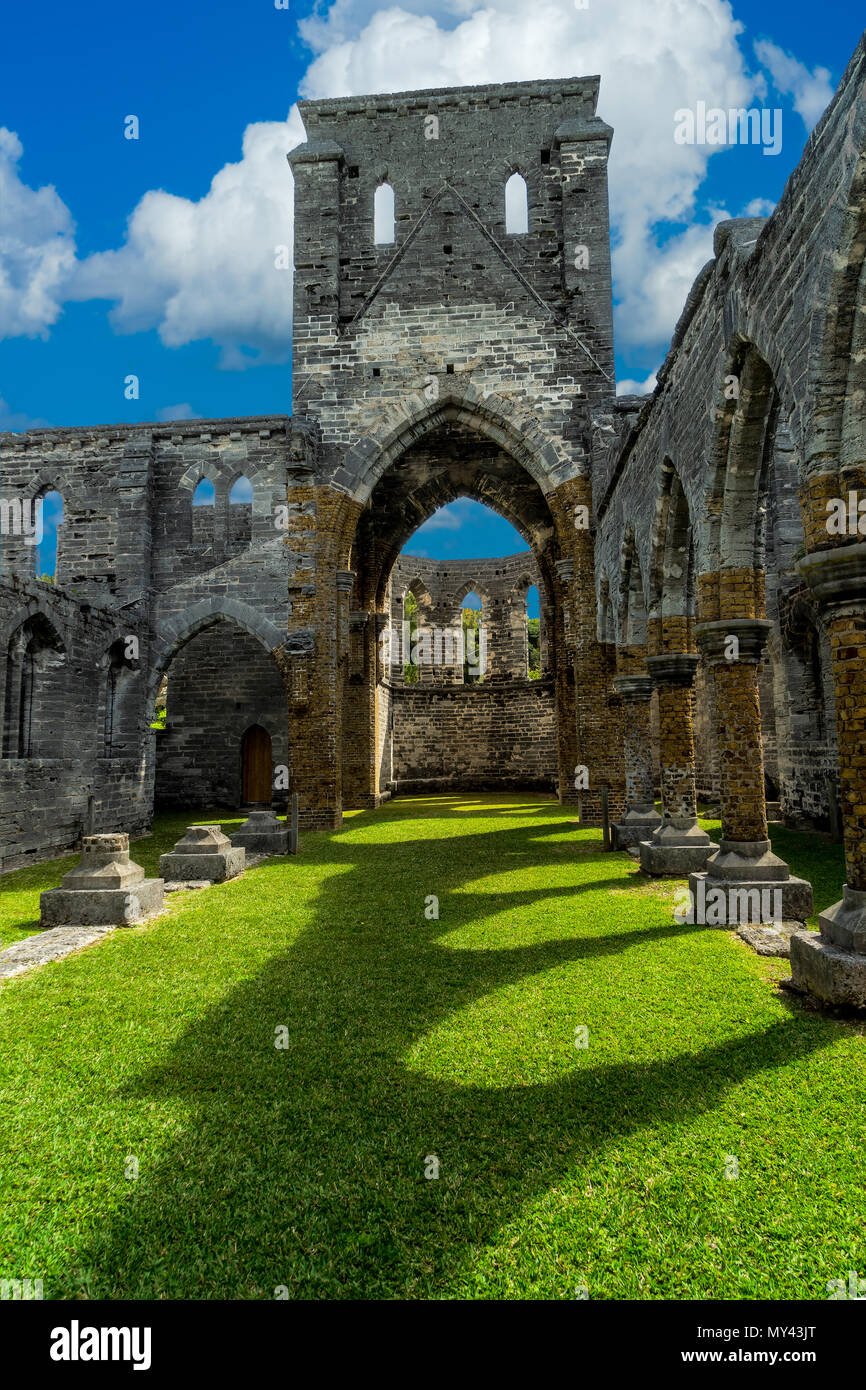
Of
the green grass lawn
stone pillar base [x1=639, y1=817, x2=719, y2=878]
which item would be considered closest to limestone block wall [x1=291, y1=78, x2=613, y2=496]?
stone pillar base [x1=639, y1=817, x2=719, y2=878]

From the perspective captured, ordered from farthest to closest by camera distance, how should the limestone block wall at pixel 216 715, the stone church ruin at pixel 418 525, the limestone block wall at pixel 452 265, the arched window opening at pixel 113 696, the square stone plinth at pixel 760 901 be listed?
1. the limestone block wall at pixel 216 715
2. the limestone block wall at pixel 452 265
3. the arched window opening at pixel 113 696
4. the stone church ruin at pixel 418 525
5. the square stone plinth at pixel 760 901

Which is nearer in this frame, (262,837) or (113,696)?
(262,837)

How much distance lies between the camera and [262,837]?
38.5 feet

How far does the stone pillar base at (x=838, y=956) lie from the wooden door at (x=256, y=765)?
1684 cm

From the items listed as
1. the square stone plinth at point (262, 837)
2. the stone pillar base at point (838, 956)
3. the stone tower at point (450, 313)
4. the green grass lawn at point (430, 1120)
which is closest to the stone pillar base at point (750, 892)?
the green grass lawn at point (430, 1120)

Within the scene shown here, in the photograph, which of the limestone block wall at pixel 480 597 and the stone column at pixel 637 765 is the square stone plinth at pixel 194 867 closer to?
the stone column at pixel 637 765

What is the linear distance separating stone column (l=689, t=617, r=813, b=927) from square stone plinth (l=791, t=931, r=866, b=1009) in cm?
185

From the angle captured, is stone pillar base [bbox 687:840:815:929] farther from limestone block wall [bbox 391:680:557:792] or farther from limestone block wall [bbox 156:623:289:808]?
limestone block wall [bbox 391:680:557:792]

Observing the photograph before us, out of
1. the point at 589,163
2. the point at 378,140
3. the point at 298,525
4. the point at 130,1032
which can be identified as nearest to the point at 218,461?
the point at 298,525

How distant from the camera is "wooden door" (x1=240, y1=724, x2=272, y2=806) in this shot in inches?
787

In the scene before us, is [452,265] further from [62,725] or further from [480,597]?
[480,597]

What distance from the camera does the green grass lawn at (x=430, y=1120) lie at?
2324mm

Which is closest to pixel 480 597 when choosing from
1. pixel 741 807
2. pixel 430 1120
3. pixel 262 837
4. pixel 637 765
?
pixel 637 765

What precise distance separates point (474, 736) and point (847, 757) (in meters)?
21.7
